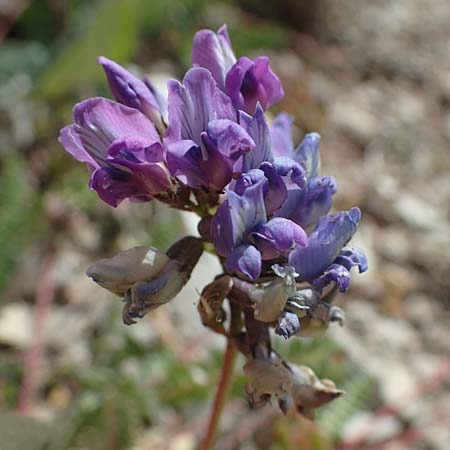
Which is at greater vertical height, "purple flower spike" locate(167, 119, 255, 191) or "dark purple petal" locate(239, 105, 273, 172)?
"dark purple petal" locate(239, 105, 273, 172)

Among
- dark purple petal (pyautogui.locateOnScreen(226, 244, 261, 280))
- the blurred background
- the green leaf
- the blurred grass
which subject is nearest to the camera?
dark purple petal (pyautogui.locateOnScreen(226, 244, 261, 280))

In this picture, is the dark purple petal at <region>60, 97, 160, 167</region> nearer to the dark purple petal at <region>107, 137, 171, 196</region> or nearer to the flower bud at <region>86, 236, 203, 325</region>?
the dark purple petal at <region>107, 137, 171, 196</region>

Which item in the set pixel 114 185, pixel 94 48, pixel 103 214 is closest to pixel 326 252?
pixel 114 185

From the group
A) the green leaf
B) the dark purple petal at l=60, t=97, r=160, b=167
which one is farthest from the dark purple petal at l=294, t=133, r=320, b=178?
the green leaf

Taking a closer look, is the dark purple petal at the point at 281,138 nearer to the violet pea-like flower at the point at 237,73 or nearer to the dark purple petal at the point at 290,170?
the violet pea-like flower at the point at 237,73

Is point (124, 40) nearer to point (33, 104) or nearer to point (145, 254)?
point (33, 104)

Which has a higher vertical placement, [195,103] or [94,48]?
[94,48]

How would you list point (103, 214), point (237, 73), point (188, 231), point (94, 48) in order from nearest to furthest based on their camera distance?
1. point (237, 73)
2. point (188, 231)
3. point (103, 214)
4. point (94, 48)

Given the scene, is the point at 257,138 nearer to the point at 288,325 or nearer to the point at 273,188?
the point at 273,188
